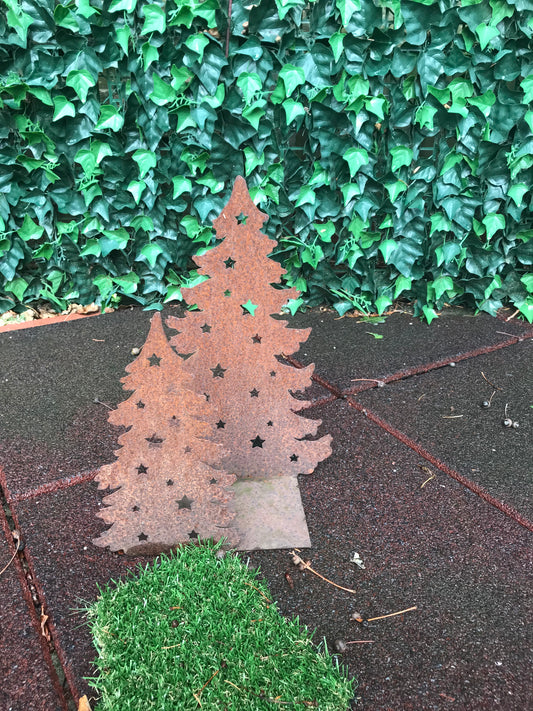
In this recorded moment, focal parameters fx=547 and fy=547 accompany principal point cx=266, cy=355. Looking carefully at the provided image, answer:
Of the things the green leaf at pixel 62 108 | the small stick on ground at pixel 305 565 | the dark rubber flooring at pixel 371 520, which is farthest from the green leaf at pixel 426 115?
the small stick on ground at pixel 305 565

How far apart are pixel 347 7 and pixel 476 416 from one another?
218 centimetres

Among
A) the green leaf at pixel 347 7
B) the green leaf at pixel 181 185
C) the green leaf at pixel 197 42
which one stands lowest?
the green leaf at pixel 181 185

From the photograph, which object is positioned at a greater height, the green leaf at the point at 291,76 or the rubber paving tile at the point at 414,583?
the green leaf at the point at 291,76

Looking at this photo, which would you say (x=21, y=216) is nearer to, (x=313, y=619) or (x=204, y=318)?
(x=204, y=318)

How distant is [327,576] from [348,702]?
0.39 meters

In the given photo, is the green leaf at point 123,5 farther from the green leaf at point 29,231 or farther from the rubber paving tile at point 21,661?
the rubber paving tile at point 21,661

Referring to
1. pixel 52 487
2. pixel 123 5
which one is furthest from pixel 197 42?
pixel 52 487

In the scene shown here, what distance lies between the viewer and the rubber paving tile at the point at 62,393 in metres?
2.11

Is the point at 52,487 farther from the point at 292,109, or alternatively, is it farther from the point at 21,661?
the point at 292,109

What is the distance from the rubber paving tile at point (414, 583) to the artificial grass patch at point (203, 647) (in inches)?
3.5

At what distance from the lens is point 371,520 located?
188 centimetres

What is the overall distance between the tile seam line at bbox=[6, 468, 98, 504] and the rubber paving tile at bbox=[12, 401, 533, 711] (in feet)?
0.08

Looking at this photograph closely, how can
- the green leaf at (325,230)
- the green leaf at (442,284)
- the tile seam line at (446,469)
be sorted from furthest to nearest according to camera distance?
the green leaf at (442,284)
the green leaf at (325,230)
the tile seam line at (446,469)

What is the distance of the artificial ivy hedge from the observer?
9.66 ft
